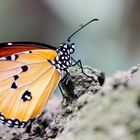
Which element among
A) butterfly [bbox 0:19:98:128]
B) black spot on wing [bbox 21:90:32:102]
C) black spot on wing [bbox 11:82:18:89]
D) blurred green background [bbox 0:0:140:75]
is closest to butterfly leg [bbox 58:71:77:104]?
butterfly [bbox 0:19:98:128]

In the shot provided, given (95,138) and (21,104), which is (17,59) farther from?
(95,138)

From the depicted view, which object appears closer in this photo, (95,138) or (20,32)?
(95,138)

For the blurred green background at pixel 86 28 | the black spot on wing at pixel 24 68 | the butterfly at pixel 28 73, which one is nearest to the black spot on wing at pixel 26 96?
the butterfly at pixel 28 73

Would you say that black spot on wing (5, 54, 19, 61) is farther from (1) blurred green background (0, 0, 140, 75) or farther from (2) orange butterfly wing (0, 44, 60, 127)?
(1) blurred green background (0, 0, 140, 75)

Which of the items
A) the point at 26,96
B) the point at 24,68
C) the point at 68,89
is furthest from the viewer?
the point at 24,68

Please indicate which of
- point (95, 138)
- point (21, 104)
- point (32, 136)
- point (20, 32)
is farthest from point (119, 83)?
point (20, 32)

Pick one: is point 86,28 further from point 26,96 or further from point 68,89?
point 68,89

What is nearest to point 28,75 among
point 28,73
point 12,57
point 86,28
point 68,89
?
point 28,73

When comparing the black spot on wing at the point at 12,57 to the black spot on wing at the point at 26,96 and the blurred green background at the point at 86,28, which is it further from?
the blurred green background at the point at 86,28
